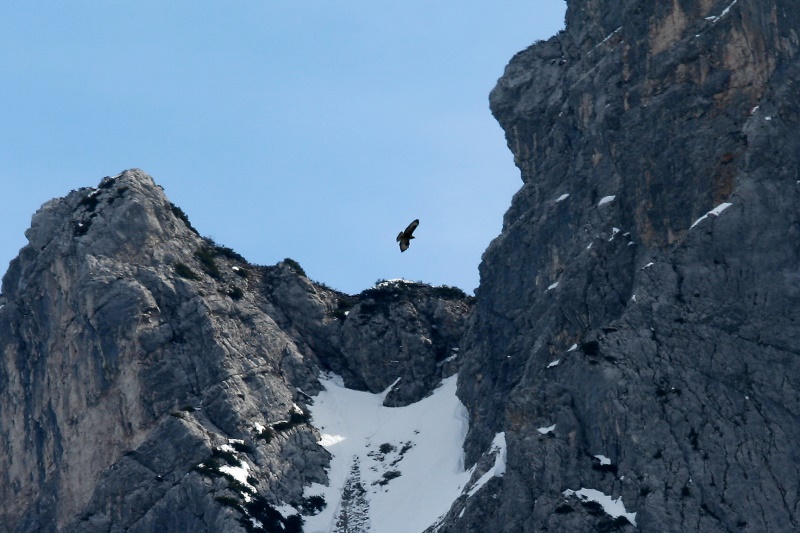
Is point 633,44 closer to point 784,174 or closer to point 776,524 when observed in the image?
point 784,174

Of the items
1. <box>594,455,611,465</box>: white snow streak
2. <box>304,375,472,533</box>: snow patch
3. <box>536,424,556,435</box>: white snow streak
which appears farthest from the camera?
<box>304,375,472,533</box>: snow patch

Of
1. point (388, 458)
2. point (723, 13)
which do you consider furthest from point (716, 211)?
point (388, 458)

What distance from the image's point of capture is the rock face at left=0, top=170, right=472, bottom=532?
371 feet

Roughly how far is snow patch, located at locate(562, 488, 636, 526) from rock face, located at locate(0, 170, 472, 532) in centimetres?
2415

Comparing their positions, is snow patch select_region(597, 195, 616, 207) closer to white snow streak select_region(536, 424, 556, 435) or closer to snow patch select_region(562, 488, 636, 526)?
white snow streak select_region(536, 424, 556, 435)

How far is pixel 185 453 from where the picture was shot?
11406 centimetres

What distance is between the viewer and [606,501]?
3654 inches

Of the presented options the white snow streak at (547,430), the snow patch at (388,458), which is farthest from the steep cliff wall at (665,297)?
the snow patch at (388,458)

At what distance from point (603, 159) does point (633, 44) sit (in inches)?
303

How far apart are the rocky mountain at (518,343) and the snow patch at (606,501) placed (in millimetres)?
195

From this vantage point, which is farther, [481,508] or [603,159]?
[603,159]

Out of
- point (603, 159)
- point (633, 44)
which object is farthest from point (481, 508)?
point (633, 44)

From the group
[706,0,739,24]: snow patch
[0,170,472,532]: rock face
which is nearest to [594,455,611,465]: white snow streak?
[0,170,472,532]: rock face

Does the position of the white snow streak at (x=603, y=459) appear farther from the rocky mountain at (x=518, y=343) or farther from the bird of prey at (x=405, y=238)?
the bird of prey at (x=405, y=238)
